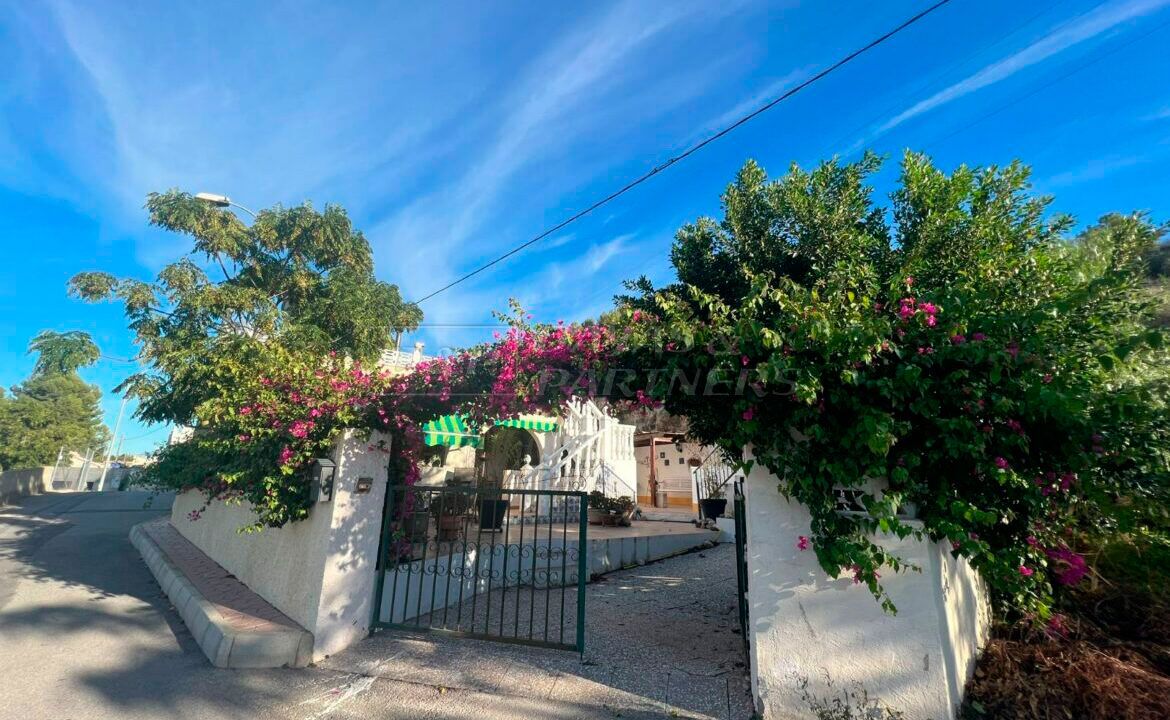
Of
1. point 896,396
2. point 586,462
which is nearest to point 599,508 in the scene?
point 586,462

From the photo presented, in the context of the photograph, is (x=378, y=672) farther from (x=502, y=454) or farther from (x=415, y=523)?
(x=502, y=454)

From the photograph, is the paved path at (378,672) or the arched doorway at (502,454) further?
the arched doorway at (502,454)

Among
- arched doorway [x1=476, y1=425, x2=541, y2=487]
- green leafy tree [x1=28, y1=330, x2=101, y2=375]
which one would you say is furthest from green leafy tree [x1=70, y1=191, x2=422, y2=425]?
arched doorway [x1=476, y1=425, x2=541, y2=487]

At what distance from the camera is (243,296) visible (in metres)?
14.3

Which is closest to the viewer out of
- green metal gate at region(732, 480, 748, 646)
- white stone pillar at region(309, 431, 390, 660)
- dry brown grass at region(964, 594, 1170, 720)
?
dry brown grass at region(964, 594, 1170, 720)

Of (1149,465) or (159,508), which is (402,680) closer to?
(1149,465)

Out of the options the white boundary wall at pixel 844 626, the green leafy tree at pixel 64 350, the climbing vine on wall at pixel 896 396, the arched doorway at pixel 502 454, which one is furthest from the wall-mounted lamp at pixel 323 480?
the green leafy tree at pixel 64 350

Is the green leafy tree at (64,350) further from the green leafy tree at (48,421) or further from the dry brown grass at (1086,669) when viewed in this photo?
the dry brown grass at (1086,669)

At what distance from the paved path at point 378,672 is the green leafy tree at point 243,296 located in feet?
20.9

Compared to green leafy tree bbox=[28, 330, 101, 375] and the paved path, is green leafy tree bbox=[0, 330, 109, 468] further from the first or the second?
the paved path

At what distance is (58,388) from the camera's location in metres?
44.5

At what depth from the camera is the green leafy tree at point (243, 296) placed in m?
13.8

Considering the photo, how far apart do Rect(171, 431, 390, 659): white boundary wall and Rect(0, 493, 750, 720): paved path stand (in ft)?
1.21

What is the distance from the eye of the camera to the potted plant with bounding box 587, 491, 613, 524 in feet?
45.3
